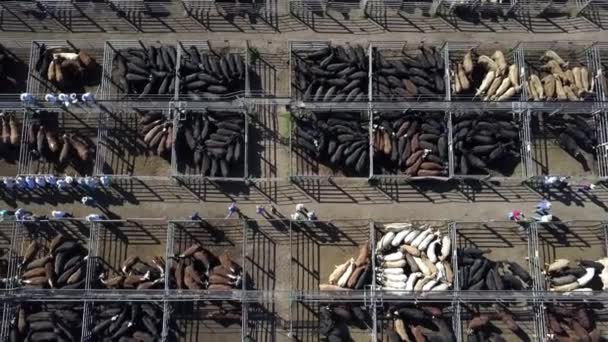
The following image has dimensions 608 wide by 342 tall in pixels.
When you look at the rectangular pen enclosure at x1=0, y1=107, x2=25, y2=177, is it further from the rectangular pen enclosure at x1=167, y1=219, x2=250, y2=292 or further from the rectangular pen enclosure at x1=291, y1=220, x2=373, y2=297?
the rectangular pen enclosure at x1=291, y1=220, x2=373, y2=297

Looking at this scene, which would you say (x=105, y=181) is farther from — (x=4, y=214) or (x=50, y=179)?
(x=4, y=214)

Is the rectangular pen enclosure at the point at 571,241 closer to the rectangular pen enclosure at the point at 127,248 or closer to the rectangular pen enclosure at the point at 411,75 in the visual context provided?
the rectangular pen enclosure at the point at 411,75

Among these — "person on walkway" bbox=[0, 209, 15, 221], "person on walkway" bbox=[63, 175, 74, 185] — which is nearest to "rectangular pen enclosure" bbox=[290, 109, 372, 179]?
"person on walkway" bbox=[63, 175, 74, 185]

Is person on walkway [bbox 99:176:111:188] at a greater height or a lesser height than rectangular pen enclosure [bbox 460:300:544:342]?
greater

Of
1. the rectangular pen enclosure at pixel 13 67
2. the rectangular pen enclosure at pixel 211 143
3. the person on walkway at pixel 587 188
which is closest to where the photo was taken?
the rectangular pen enclosure at pixel 211 143

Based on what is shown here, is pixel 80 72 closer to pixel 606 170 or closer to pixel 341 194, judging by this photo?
pixel 341 194

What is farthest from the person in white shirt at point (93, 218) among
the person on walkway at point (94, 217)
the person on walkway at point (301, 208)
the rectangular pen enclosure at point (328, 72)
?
the rectangular pen enclosure at point (328, 72)
